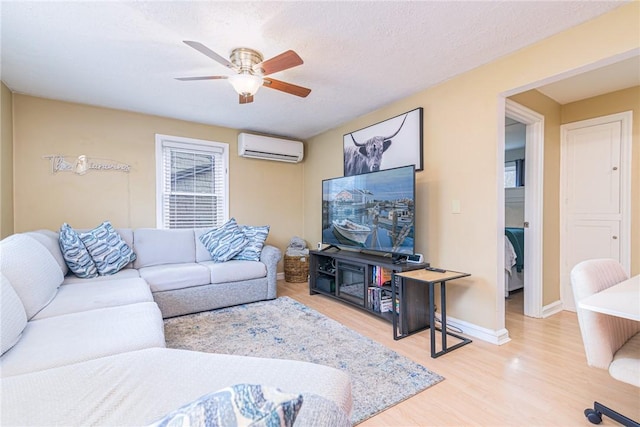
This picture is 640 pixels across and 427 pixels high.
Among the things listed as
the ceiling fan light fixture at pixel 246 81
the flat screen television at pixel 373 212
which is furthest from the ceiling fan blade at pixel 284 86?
the flat screen television at pixel 373 212

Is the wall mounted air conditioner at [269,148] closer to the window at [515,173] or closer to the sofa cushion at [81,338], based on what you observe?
the sofa cushion at [81,338]

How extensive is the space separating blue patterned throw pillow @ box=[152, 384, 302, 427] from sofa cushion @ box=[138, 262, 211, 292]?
2794 millimetres

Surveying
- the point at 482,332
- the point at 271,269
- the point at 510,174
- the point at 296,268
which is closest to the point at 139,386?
the point at 482,332

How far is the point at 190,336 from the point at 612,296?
108 inches

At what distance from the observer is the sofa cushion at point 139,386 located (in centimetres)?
72

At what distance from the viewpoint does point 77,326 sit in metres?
1.52

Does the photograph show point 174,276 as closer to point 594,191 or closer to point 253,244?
point 253,244

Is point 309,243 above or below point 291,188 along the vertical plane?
below

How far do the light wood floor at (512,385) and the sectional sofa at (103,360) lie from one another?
991 millimetres

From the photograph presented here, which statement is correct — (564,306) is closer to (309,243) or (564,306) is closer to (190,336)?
(309,243)

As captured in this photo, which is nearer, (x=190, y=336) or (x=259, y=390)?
(x=259, y=390)

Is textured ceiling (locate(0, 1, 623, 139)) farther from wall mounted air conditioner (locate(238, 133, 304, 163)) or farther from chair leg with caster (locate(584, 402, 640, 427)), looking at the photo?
chair leg with caster (locate(584, 402, 640, 427))

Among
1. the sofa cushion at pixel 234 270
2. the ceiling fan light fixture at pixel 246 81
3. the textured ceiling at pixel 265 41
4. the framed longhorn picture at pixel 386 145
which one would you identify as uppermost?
the textured ceiling at pixel 265 41

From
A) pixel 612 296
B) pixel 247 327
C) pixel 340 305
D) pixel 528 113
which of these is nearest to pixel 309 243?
pixel 340 305
